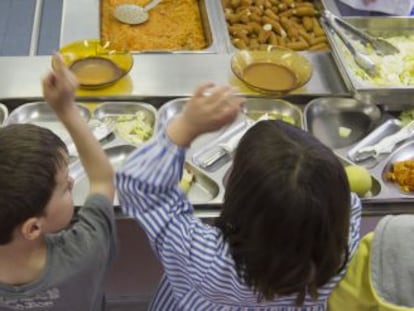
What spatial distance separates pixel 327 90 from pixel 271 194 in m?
0.95

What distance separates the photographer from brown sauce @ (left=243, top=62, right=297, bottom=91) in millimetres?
1674

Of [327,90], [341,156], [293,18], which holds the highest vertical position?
[293,18]

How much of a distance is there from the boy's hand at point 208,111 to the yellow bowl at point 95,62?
79 centimetres

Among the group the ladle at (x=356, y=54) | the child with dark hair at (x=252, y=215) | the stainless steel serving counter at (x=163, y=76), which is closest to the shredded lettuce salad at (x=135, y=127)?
the stainless steel serving counter at (x=163, y=76)

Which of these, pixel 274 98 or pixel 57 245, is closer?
pixel 57 245

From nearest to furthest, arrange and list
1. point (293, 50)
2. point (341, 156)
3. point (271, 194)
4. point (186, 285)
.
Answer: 1. point (271, 194)
2. point (186, 285)
3. point (341, 156)
4. point (293, 50)

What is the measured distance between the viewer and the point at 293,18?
2070 mm

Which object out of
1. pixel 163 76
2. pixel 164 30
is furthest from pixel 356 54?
pixel 164 30

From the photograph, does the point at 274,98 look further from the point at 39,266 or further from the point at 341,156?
the point at 39,266

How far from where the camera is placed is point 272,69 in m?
1.74

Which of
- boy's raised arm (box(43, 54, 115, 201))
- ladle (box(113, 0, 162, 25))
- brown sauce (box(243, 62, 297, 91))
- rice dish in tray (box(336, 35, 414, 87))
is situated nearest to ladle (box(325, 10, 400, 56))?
rice dish in tray (box(336, 35, 414, 87))

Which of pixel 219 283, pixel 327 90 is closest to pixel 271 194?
pixel 219 283

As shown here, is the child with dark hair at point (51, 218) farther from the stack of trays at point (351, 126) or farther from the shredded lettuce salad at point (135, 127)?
the stack of trays at point (351, 126)

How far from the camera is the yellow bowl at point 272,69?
167 cm
